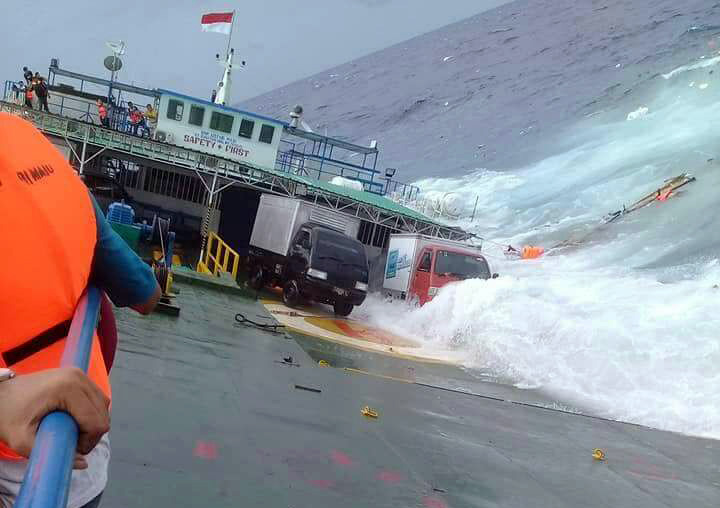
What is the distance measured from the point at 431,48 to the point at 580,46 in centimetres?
6293

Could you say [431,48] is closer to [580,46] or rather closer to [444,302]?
[580,46]

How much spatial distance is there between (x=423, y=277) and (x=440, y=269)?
523 millimetres

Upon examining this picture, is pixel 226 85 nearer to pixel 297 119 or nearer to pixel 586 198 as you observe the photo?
pixel 297 119

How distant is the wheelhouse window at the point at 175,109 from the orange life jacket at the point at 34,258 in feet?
83.1

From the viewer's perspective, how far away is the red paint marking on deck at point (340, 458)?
17.1 ft

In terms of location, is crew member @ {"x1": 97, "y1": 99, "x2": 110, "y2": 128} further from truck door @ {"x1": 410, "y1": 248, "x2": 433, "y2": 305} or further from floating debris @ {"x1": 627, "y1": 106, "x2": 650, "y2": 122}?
floating debris @ {"x1": 627, "y1": 106, "x2": 650, "y2": 122}

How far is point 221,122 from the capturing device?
84.7 feet

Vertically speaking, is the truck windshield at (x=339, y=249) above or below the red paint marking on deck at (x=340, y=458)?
above

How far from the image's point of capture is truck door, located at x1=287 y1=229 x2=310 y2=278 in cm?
1711

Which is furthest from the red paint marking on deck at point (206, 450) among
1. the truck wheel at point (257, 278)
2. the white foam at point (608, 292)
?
the truck wheel at point (257, 278)

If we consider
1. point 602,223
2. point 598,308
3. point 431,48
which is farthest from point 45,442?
point 431,48

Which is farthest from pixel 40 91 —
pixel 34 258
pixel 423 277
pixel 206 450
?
pixel 34 258

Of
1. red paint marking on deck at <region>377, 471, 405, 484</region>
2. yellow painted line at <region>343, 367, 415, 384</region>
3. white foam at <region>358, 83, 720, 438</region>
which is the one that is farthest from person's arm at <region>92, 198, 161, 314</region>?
white foam at <region>358, 83, 720, 438</region>

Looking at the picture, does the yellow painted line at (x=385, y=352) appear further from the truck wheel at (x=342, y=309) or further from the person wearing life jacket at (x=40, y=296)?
the person wearing life jacket at (x=40, y=296)
